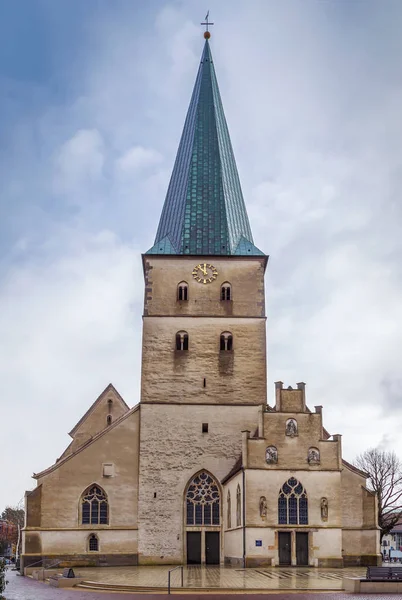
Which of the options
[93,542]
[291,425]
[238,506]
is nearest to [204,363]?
[291,425]

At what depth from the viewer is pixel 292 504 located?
42.1 metres

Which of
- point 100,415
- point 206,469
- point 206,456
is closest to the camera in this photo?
point 206,469

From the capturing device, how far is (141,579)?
32375mm

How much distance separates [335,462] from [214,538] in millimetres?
9134

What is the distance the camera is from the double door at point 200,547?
152ft

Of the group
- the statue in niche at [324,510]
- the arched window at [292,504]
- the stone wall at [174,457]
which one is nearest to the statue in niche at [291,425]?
the arched window at [292,504]

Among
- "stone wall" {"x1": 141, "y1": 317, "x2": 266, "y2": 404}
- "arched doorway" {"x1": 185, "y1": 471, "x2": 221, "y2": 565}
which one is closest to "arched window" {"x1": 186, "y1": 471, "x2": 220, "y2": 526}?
"arched doorway" {"x1": 185, "y1": 471, "x2": 221, "y2": 565}

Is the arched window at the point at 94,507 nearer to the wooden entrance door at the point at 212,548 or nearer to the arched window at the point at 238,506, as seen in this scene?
the wooden entrance door at the point at 212,548

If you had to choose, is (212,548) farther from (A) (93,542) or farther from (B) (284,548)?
(A) (93,542)

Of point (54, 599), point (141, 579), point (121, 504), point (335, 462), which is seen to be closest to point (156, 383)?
point (121, 504)

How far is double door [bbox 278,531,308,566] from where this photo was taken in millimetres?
41469

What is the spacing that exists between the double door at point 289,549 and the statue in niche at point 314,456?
12.4ft

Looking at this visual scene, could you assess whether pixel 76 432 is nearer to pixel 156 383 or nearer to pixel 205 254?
pixel 156 383

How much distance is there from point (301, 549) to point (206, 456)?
838cm
